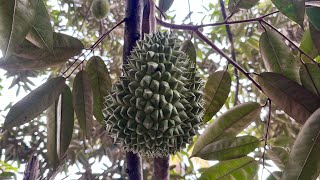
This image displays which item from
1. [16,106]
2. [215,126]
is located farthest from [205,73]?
[16,106]

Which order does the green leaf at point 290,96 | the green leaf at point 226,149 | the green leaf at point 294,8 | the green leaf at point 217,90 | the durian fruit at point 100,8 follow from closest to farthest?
the green leaf at point 294,8 → the green leaf at point 290,96 → the green leaf at point 226,149 → the green leaf at point 217,90 → the durian fruit at point 100,8

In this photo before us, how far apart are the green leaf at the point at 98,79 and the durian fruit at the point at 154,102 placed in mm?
130

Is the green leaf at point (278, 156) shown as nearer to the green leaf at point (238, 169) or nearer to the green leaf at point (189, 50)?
the green leaf at point (238, 169)

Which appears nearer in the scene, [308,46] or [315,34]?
[315,34]

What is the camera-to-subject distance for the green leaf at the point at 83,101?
4.38 feet

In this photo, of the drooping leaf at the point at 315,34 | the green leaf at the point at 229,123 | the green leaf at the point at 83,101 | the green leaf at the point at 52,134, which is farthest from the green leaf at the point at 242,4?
the green leaf at the point at 52,134

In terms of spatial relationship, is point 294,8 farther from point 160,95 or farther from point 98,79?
point 98,79

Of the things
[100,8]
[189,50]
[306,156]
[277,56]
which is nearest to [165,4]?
[189,50]

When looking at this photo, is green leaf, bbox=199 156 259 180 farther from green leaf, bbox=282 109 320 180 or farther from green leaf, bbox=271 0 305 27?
green leaf, bbox=271 0 305 27

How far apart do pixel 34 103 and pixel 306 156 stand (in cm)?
74

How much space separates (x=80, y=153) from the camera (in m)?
2.51

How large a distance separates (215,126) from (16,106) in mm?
606

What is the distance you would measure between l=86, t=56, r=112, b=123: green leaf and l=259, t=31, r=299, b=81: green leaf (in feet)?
1.70

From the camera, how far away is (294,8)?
3.54 feet
